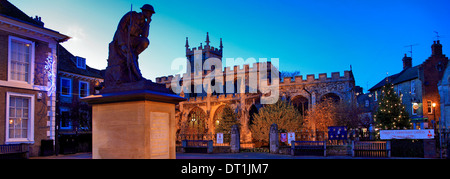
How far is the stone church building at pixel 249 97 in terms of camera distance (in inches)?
2021

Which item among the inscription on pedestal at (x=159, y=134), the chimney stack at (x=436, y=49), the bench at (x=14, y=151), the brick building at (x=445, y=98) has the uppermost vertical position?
the chimney stack at (x=436, y=49)

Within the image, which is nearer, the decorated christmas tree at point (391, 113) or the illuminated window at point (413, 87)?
the decorated christmas tree at point (391, 113)

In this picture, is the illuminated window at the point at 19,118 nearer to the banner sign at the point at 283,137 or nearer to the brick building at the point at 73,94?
the brick building at the point at 73,94

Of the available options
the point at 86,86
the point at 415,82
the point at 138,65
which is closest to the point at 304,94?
the point at 415,82

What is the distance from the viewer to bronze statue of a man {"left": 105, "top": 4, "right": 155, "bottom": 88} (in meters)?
9.10

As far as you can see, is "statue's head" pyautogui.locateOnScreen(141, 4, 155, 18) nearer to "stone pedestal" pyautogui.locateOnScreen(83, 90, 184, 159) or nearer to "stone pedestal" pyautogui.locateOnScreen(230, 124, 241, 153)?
"stone pedestal" pyautogui.locateOnScreen(83, 90, 184, 159)

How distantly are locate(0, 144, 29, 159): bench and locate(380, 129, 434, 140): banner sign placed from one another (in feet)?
67.1

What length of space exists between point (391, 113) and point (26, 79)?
90.0ft

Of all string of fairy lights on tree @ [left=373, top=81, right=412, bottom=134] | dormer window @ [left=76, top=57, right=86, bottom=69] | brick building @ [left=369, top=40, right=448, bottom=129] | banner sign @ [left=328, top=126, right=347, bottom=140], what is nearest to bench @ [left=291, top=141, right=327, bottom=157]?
A: banner sign @ [left=328, top=126, right=347, bottom=140]

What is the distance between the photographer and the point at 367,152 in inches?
933

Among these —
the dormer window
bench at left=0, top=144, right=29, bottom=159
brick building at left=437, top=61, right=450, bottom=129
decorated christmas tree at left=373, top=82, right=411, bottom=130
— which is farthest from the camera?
brick building at left=437, top=61, right=450, bottom=129

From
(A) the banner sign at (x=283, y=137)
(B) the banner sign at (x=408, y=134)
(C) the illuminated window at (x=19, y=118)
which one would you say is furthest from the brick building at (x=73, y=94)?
(B) the banner sign at (x=408, y=134)

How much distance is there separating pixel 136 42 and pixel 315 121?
37.3 metres

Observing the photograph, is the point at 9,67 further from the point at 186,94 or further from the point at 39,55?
the point at 186,94
